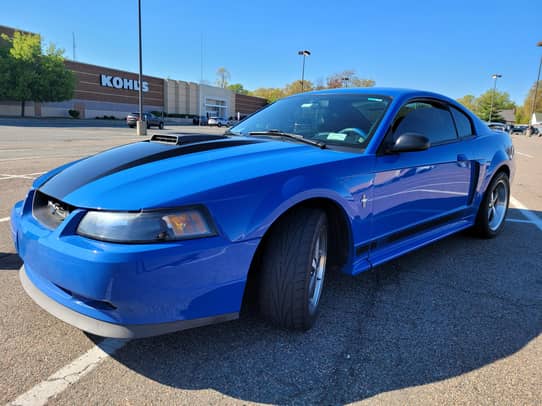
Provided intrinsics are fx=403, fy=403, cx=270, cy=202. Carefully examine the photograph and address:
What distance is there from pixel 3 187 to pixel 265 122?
15.6 ft

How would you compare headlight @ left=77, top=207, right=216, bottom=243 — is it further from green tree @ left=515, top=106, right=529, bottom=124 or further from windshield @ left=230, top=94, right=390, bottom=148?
green tree @ left=515, top=106, right=529, bottom=124

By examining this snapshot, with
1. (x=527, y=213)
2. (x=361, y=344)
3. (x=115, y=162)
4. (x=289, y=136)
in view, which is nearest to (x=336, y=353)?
(x=361, y=344)

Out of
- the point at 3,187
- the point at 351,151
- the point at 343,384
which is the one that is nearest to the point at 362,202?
the point at 351,151

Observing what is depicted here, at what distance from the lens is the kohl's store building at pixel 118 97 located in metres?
44.4

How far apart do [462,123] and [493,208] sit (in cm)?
123

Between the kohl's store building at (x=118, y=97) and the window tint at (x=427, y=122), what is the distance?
115ft

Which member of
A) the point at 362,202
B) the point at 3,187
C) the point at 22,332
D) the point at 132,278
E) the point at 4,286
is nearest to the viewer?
the point at 132,278

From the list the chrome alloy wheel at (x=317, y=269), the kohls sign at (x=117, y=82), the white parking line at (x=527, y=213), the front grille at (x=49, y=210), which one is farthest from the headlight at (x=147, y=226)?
the kohls sign at (x=117, y=82)

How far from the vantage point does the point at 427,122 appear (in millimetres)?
3406

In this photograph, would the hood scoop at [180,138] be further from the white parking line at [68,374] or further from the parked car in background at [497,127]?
the parked car in background at [497,127]

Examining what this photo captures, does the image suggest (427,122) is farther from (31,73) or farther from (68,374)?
(31,73)

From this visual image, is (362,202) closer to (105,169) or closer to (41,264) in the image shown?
(105,169)

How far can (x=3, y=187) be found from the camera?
6.05 m

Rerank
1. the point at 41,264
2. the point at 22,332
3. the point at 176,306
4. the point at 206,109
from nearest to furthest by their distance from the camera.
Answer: the point at 176,306, the point at 41,264, the point at 22,332, the point at 206,109
